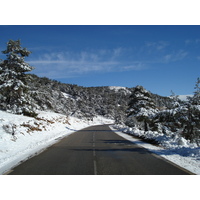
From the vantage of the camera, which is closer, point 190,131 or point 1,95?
point 190,131

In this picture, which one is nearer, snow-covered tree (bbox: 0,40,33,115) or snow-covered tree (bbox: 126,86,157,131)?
snow-covered tree (bbox: 0,40,33,115)

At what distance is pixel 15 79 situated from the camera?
25281 mm

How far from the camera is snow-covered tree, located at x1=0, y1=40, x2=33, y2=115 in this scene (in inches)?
982

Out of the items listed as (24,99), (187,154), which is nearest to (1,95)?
(24,99)

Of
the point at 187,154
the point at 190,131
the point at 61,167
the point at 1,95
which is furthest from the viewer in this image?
the point at 1,95

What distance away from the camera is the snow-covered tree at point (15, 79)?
24.9 metres

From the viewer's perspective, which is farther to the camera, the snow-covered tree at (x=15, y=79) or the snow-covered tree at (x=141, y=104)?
the snow-covered tree at (x=141, y=104)

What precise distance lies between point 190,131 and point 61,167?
13.2m

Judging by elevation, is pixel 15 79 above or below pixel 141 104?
above

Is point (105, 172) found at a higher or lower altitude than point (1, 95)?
lower

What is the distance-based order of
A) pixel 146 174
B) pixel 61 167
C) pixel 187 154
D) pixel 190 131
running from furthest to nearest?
pixel 190 131
pixel 187 154
pixel 61 167
pixel 146 174

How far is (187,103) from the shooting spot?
53.1ft

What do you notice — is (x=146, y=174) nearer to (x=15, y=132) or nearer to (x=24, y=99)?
(x=15, y=132)

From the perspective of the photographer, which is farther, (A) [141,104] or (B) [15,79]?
(A) [141,104]
